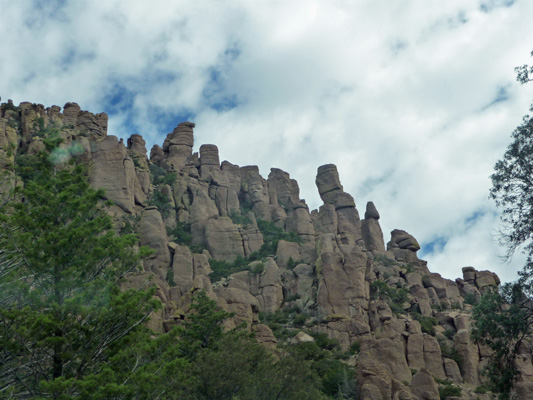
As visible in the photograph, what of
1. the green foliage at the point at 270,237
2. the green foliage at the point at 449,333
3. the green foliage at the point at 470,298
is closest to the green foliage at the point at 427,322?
the green foliage at the point at 449,333

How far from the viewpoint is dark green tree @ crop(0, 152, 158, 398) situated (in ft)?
64.1

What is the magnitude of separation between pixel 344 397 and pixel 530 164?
962 inches

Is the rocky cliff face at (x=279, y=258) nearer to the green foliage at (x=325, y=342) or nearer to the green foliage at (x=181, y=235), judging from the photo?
the green foliage at (x=181, y=235)

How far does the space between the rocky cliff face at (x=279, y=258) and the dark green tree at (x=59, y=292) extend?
5489 millimetres

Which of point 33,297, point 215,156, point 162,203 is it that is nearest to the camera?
point 33,297

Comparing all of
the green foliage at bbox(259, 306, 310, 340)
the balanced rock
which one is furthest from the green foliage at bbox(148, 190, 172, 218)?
the balanced rock

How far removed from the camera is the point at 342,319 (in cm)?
5956

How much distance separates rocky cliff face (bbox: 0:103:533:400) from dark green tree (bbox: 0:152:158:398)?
216 inches

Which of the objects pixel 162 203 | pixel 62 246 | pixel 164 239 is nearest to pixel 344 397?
pixel 62 246

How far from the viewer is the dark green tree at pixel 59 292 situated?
64.1ft

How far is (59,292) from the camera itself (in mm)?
21078

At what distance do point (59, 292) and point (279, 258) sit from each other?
54902 mm

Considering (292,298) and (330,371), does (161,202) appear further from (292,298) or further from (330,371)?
(330,371)

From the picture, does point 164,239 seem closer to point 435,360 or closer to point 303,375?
point 435,360
